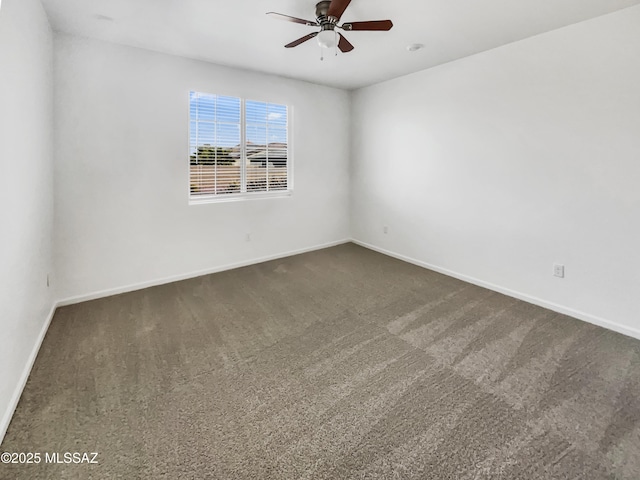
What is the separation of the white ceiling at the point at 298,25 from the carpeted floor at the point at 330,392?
8.40 ft

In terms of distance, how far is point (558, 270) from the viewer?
3064 mm

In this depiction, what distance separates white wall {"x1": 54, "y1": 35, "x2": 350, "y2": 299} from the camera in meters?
3.10

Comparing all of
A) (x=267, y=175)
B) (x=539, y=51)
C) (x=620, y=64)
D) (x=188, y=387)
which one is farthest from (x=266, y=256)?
(x=620, y=64)

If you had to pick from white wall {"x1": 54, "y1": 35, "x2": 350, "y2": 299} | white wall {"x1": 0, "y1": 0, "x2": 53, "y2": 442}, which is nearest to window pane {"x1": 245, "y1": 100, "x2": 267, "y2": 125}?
white wall {"x1": 54, "y1": 35, "x2": 350, "y2": 299}

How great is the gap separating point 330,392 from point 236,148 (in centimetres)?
333

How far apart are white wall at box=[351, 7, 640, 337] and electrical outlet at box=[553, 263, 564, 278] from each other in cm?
5

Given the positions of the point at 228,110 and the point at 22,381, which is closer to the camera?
the point at 22,381

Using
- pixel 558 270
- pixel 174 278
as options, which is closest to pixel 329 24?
pixel 558 270

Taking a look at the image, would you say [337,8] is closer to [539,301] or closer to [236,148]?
[236,148]

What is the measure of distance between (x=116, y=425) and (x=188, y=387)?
1.34ft

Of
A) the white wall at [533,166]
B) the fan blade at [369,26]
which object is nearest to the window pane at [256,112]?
the white wall at [533,166]

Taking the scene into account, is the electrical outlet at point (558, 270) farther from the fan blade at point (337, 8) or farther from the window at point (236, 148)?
the window at point (236, 148)

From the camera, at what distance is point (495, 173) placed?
3.49 metres

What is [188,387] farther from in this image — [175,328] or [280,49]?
[280,49]
